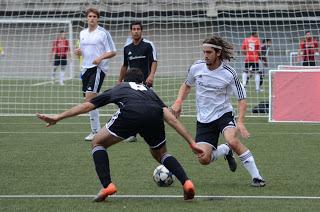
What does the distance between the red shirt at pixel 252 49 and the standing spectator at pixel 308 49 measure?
137 cm

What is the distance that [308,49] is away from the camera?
75.7 feet

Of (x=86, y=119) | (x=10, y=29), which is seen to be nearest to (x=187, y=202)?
(x=86, y=119)

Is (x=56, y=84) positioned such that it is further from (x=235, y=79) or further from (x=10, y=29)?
→ (x=235, y=79)

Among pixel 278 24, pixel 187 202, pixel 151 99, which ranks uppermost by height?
pixel 278 24

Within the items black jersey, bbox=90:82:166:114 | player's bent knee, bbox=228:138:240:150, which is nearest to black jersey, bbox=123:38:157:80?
player's bent knee, bbox=228:138:240:150

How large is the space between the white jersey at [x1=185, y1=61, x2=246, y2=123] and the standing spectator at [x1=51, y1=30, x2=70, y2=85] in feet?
56.2

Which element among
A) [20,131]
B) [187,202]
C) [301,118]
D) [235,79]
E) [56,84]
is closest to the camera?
[187,202]

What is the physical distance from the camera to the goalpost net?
2200cm

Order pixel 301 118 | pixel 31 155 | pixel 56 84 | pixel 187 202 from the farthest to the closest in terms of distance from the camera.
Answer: pixel 56 84 → pixel 301 118 → pixel 31 155 → pixel 187 202

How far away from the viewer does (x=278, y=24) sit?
23516 mm

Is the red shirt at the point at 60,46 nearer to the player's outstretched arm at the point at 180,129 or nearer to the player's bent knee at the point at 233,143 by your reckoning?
the player's bent knee at the point at 233,143

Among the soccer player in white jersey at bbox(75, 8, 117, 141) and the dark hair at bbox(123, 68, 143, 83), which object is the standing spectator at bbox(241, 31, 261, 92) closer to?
the soccer player in white jersey at bbox(75, 8, 117, 141)

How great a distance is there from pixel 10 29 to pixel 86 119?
9615 mm

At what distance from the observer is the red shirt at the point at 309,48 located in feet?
74.5
